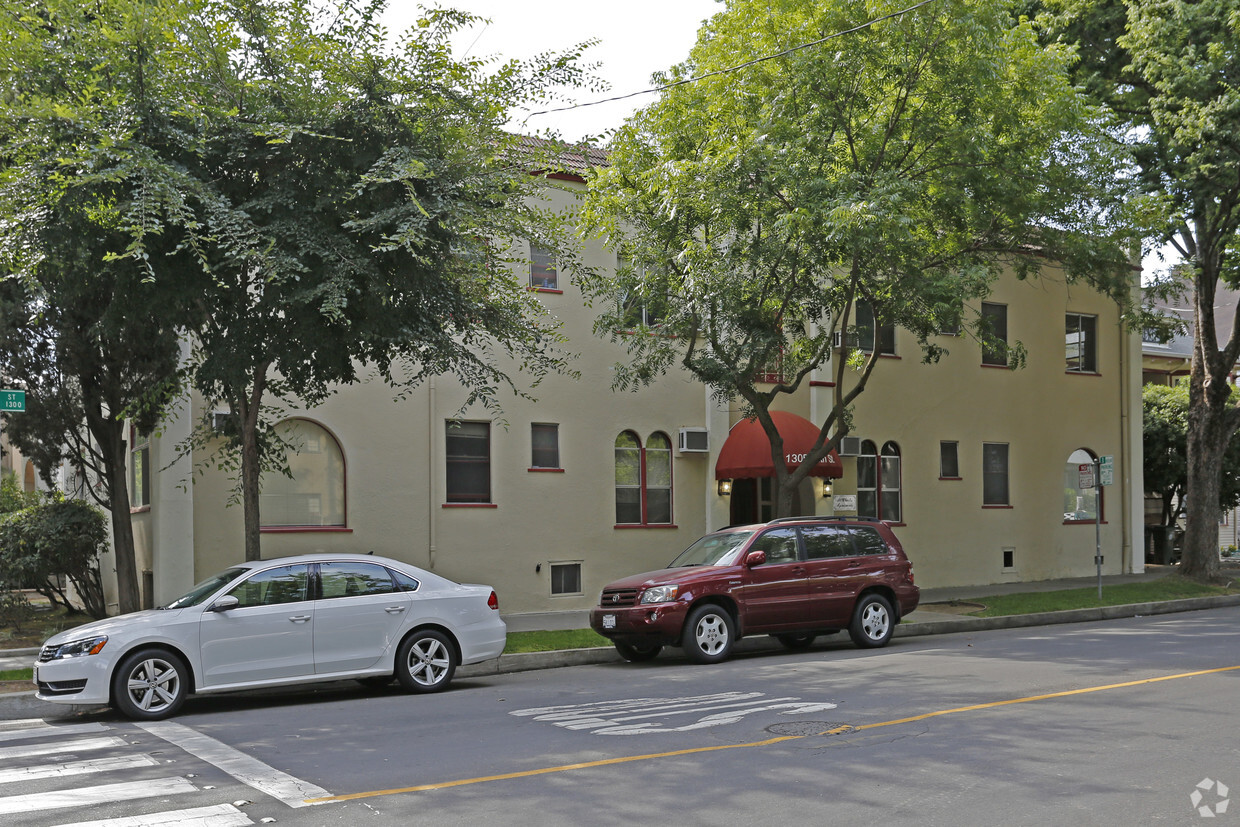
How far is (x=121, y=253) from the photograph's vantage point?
1199cm

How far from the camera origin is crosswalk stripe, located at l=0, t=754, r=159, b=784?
7.89 m

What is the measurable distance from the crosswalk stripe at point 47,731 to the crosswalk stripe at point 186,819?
397 centimetres

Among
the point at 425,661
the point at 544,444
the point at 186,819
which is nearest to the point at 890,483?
the point at 544,444

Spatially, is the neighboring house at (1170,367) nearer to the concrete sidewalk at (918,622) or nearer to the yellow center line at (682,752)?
the concrete sidewalk at (918,622)

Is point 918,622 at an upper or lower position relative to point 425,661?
lower

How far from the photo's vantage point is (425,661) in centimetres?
1210

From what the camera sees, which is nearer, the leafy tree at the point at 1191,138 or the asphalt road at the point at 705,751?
Result: the asphalt road at the point at 705,751

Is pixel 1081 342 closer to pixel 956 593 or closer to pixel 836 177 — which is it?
pixel 956 593

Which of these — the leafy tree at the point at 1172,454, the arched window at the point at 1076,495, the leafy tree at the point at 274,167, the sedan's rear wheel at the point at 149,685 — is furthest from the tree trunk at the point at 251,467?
the leafy tree at the point at 1172,454

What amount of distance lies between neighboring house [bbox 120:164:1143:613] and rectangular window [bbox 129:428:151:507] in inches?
3.3

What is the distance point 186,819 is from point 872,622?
10.9 metres

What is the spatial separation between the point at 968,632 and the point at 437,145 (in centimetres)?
1152

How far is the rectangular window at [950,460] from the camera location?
25.7m

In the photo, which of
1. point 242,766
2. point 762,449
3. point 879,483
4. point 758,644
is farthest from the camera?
point 879,483
